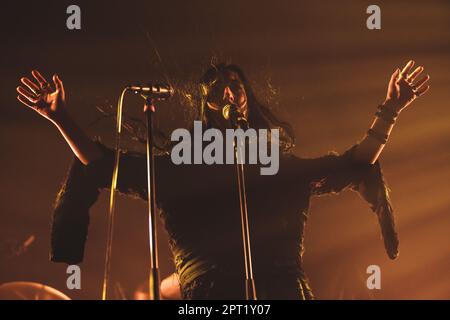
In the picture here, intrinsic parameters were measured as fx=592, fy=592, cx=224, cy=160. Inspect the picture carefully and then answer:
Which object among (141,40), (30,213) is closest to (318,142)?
(141,40)

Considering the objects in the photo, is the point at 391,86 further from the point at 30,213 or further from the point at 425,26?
the point at 30,213

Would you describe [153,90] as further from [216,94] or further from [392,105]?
[392,105]

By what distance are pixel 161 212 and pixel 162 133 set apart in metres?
0.40

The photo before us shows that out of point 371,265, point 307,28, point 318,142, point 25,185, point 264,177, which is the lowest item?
point 371,265

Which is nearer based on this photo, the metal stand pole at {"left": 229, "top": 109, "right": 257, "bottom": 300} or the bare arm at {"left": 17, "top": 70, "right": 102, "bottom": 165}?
the metal stand pole at {"left": 229, "top": 109, "right": 257, "bottom": 300}

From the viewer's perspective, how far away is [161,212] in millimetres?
2213

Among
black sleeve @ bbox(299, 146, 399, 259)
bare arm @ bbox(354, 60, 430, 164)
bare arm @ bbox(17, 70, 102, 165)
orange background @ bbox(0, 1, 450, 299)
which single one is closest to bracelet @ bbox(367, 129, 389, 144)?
bare arm @ bbox(354, 60, 430, 164)

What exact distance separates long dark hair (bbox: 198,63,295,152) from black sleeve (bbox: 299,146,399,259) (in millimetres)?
199

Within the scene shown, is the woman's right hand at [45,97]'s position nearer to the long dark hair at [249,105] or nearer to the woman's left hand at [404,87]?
the long dark hair at [249,105]

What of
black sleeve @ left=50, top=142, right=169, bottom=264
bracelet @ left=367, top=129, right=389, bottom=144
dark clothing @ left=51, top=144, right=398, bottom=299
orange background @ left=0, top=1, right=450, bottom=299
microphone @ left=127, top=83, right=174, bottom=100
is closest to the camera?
microphone @ left=127, top=83, right=174, bottom=100

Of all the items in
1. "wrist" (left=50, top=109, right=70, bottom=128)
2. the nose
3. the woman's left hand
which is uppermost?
the nose

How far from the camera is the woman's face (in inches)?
94.8

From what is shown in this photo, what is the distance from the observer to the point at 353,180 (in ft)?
7.83

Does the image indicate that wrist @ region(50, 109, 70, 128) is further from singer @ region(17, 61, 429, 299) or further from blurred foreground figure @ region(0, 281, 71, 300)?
blurred foreground figure @ region(0, 281, 71, 300)
